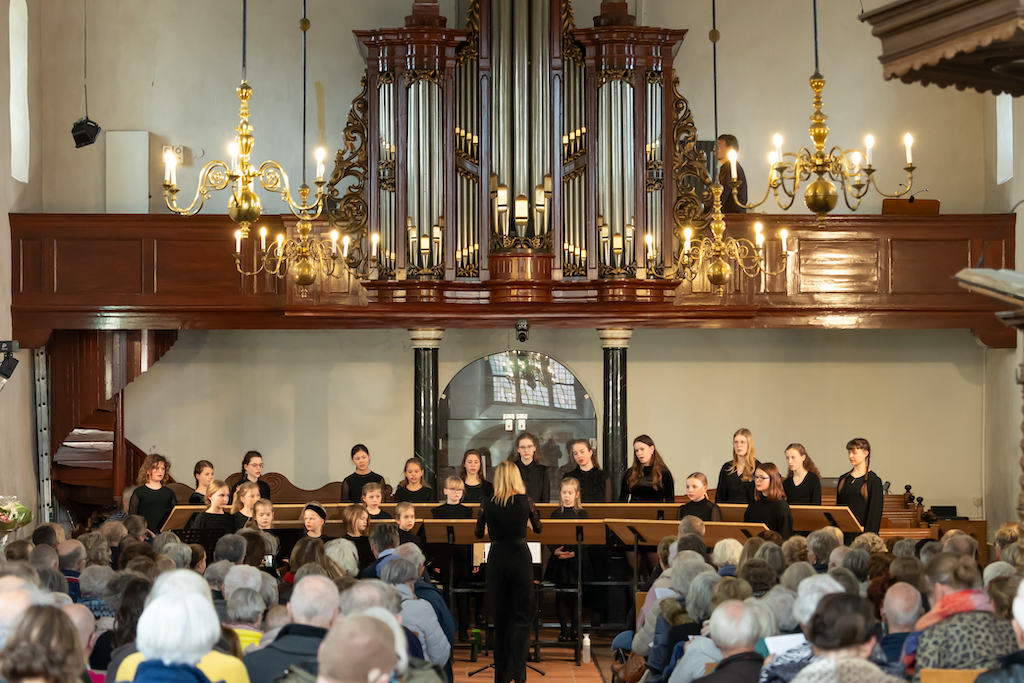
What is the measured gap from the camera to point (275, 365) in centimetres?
1436

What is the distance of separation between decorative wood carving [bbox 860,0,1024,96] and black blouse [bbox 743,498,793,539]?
4.73 metres

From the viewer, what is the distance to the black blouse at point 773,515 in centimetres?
930

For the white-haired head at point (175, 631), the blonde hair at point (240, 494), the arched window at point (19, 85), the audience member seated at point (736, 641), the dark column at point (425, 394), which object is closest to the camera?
the white-haired head at point (175, 631)

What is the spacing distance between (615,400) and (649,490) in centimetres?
226

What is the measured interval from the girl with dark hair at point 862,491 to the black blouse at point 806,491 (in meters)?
0.20

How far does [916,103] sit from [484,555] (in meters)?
8.03

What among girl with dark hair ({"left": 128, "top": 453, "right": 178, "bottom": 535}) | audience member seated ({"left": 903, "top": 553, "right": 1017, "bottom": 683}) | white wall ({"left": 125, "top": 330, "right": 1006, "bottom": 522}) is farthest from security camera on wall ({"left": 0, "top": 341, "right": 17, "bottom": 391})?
audience member seated ({"left": 903, "top": 553, "right": 1017, "bottom": 683})

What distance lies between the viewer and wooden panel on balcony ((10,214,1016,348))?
12.3 meters

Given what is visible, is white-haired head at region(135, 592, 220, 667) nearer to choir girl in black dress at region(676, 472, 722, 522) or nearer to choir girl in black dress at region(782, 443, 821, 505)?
choir girl in black dress at region(676, 472, 722, 522)

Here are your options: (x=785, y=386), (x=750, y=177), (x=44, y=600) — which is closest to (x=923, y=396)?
(x=785, y=386)

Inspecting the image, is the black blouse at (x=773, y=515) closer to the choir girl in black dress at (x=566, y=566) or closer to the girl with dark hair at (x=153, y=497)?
the choir girl in black dress at (x=566, y=566)

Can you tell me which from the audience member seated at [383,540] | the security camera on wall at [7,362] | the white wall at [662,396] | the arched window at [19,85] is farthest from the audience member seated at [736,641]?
the arched window at [19,85]

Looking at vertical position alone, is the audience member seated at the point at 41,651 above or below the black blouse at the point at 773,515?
above

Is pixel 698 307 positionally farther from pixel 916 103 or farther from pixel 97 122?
pixel 97 122
